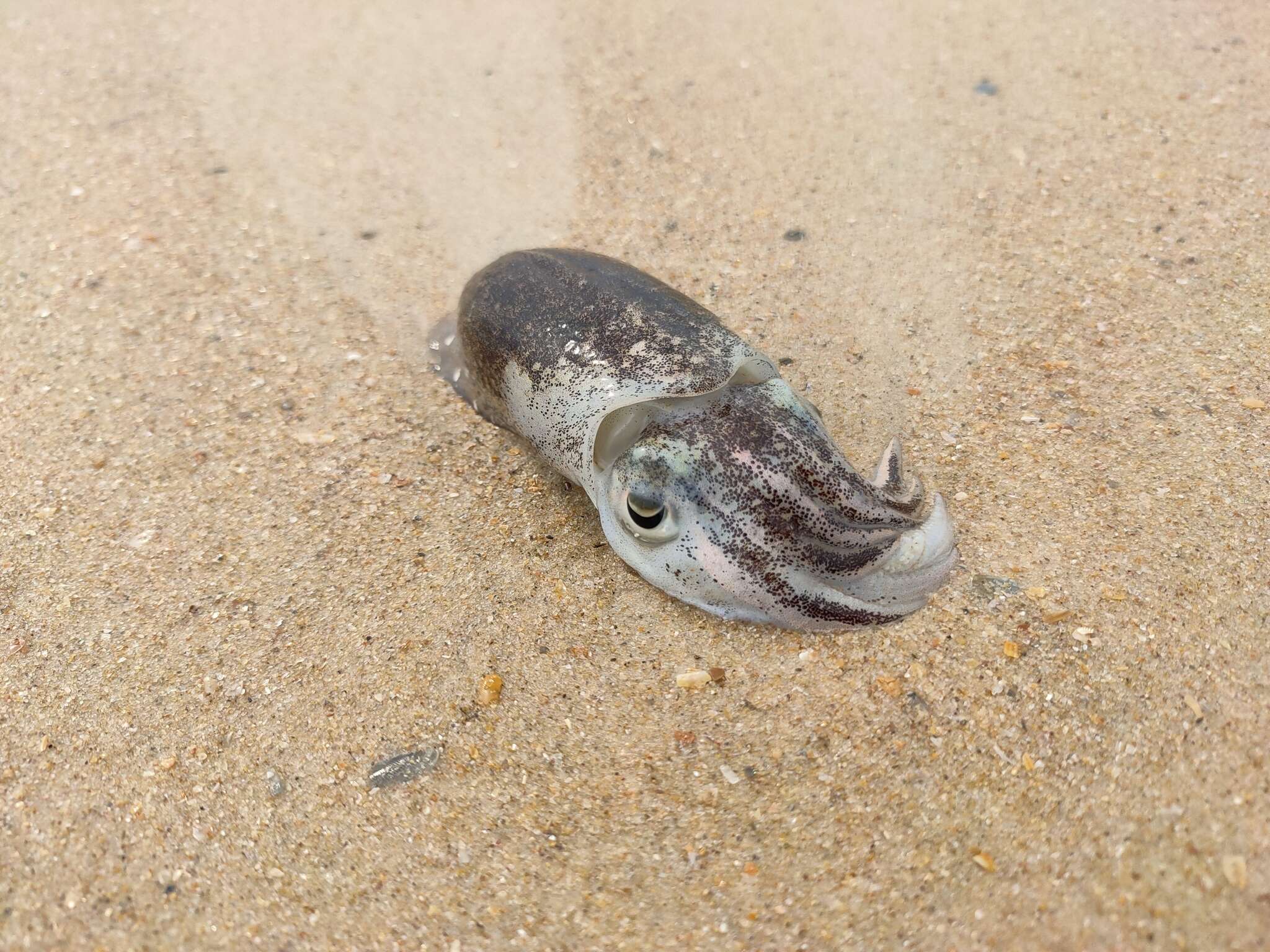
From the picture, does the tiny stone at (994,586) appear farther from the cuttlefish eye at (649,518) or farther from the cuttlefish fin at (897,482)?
the cuttlefish eye at (649,518)

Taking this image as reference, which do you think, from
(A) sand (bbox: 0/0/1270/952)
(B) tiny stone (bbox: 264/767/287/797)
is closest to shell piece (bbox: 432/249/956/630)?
(A) sand (bbox: 0/0/1270/952)

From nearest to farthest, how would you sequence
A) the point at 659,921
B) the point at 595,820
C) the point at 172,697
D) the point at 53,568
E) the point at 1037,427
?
the point at 659,921 → the point at 595,820 → the point at 172,697 → the point at 53,568 → the point at 1037,427

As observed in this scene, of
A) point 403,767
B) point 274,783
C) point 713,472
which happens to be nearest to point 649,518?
point 713,472

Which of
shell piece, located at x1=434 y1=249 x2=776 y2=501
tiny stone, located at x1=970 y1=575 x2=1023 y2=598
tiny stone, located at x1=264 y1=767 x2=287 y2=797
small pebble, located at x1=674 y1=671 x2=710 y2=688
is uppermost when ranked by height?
shell piece, located at x1=434 y1=249 x2=776 y2=501

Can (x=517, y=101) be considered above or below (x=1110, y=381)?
below

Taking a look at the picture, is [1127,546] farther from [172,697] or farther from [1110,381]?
[172,697]

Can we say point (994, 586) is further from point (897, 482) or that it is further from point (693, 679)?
point (693, 679)

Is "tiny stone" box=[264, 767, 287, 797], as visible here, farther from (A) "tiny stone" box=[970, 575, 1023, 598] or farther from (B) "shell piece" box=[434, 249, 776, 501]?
(A) "tiny stone" box=[970, 575, 1023, 598]

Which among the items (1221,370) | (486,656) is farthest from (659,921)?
(1221,370)
